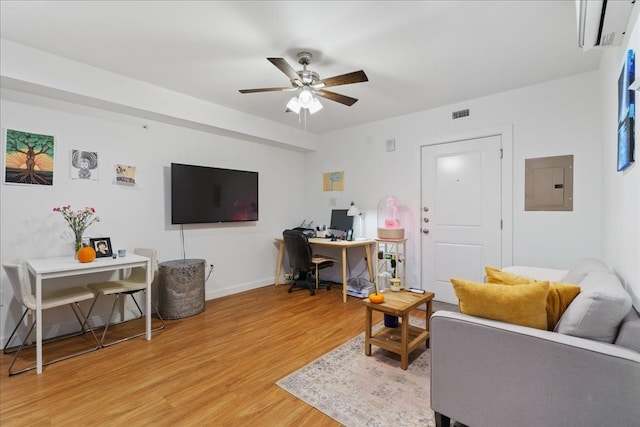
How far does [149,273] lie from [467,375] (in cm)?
262

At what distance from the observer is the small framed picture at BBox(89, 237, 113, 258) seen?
9.00ft

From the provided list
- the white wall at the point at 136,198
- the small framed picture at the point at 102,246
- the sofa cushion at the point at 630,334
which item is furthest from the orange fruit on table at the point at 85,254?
the sofa cushion at the point at 630,334

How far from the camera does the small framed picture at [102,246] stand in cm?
274

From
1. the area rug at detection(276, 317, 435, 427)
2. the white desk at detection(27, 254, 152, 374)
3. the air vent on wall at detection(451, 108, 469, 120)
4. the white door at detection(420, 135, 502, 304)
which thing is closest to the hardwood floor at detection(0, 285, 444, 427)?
the area rug at detection(276, 317, 435, 427)

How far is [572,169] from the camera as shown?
2885 mm

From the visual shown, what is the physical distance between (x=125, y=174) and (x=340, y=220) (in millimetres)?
2850

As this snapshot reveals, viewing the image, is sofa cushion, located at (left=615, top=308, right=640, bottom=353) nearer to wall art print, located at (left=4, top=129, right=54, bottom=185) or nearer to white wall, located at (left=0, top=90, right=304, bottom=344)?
white wall, located at (left=0, top=90, right=304, bottom=344)

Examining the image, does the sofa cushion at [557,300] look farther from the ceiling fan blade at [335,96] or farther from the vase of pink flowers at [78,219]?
the vase of pink flowers at [78,219]

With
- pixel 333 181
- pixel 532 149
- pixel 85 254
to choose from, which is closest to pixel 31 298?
pixel 85 254

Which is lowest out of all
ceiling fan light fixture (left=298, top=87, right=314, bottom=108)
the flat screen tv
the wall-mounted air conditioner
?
the flat screen tv

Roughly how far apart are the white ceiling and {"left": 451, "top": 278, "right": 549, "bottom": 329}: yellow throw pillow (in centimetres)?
175

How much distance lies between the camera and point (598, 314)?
4.07 feet

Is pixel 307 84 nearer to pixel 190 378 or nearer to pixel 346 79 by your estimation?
pixel 346 79

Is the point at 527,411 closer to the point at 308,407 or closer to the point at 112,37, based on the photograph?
the point at 308,407
